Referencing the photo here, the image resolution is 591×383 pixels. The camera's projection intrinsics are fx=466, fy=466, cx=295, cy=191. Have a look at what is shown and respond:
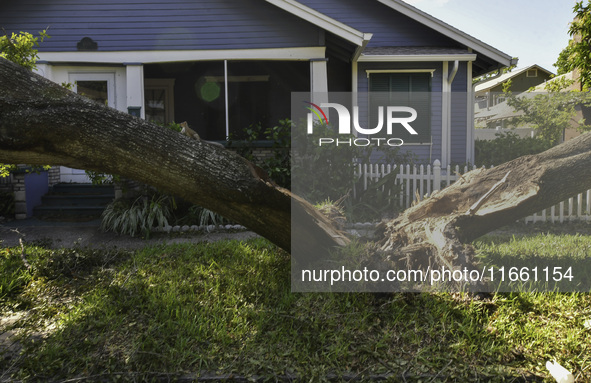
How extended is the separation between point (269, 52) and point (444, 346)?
27.1 feet

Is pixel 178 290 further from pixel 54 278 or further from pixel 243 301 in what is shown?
pixel 54 278

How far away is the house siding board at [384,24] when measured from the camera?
12164 millimetres

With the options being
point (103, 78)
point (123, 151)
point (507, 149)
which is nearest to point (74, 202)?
point (103, 78)

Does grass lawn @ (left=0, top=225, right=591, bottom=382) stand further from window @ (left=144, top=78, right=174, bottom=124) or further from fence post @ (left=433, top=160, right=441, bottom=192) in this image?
window @ (left=144, top=78, right=174, bottom=124)

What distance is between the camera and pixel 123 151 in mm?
3967

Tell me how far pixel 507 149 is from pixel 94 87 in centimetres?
1006

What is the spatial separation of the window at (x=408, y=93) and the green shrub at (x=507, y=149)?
1.70 m

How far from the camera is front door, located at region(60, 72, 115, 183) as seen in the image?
34.4ft

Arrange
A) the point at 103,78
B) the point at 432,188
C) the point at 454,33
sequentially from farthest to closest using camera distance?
the point at 454,33, the point at 103,78, the point at 432,188

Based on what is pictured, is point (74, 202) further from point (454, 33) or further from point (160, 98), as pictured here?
point (454, 33)

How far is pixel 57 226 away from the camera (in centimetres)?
814

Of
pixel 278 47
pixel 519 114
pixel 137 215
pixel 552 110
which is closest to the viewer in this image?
pixel 137 215

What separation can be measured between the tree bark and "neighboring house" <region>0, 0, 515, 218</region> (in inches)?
220

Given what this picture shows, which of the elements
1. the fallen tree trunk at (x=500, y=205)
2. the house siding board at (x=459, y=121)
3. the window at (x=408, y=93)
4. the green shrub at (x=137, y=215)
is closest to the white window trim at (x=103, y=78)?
the green shrub at (x=137, y=215)
